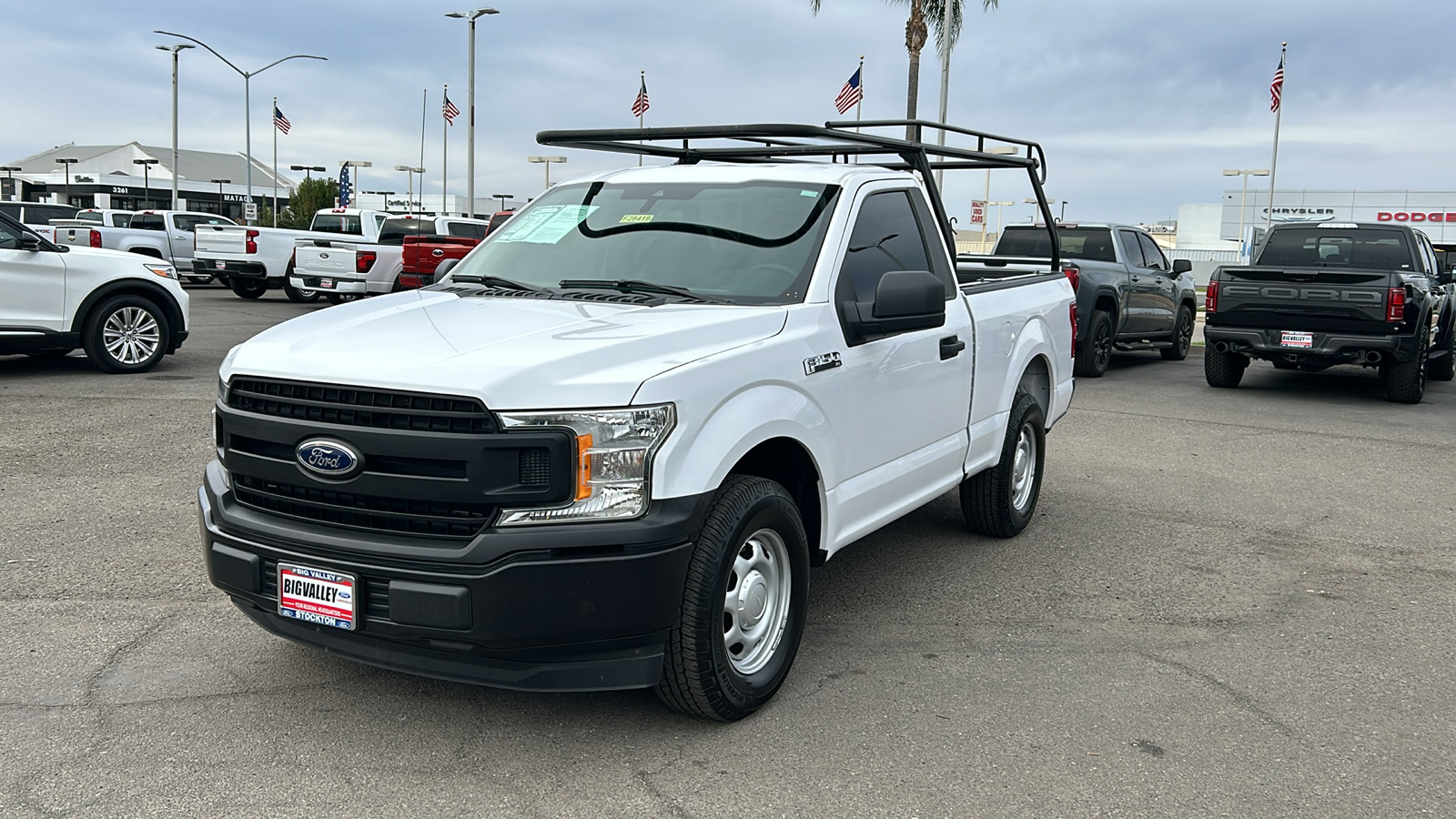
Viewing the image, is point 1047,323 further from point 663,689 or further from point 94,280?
point 94,280

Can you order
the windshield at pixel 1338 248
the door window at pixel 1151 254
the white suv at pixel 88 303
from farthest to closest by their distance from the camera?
1. the door window at pixel 1151 254
2. the windshield at pixel 1338 248
3. the white suv at pixel 88 303

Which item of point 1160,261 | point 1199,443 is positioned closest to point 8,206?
point 1160,261

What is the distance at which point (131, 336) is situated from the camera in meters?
12.4

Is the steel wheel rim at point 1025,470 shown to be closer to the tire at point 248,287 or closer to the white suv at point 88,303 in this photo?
the white suv at point 88,303

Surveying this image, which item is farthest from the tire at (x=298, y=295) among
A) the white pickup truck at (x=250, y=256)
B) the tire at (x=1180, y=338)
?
the tire at (x=1180, y=338)

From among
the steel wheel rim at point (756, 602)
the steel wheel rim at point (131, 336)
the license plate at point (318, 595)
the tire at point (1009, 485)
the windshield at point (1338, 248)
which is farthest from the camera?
the windshield at point (1338, 248)

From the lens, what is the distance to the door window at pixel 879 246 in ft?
15.9

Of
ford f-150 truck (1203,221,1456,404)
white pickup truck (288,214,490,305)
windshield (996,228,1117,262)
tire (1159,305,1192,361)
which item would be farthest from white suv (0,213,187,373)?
tire (1159,305,1192,361)

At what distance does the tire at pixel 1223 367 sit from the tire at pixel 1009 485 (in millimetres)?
7698

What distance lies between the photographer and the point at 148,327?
12477mm

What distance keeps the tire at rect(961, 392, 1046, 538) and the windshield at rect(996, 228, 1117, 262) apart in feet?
28.2

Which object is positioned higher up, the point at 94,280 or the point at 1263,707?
the point at 94,280

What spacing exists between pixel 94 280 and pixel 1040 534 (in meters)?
9.61

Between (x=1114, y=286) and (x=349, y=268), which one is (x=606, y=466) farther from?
(x=349, y=268)
